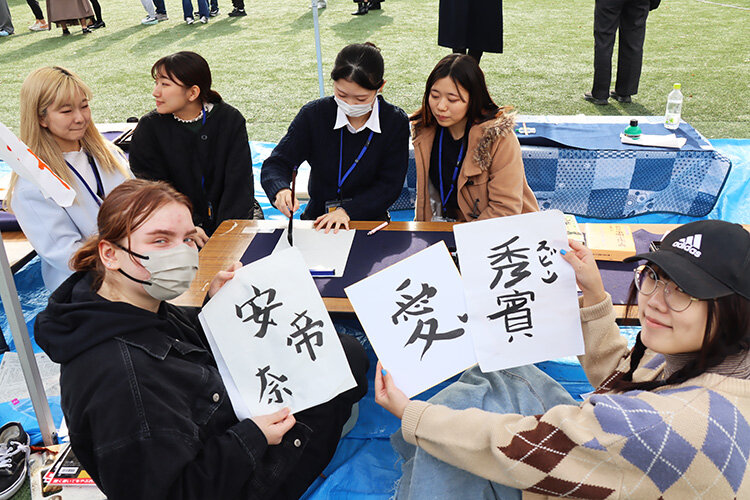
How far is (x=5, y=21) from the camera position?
9.60 meters

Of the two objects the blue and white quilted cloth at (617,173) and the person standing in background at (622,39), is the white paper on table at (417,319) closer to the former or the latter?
the blue and white quilted cloth at (617,173)

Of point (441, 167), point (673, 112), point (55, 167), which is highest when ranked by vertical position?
point (55, 167)

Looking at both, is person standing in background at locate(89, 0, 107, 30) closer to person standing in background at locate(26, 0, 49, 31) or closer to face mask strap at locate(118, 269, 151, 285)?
person standing in background at locate(26, 0, 49, 31)

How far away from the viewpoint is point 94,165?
2.83 meters

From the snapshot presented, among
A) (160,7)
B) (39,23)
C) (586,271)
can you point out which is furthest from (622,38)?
(39,23)

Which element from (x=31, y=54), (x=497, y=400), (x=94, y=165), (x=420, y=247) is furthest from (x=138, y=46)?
(x=497, y=400)

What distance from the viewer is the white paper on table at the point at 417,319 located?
1.67 meters

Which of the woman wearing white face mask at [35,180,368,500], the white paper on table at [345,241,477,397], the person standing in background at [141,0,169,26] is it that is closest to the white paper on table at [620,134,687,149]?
the white paper on table at [345,241,477,397]

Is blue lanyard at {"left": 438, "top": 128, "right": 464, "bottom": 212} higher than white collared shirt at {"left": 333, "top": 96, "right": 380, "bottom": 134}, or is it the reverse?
white collared shirt at {"left": 333, "top": 96, "right": 380, "bottom": 134}

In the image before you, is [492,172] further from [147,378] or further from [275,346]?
[147,378]

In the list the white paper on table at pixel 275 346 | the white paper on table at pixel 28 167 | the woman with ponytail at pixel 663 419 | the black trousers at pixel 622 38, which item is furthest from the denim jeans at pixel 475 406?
the black trousers at pixel 622 38

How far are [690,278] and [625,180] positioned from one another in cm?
284

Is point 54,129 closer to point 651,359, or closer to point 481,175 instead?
point 481,175

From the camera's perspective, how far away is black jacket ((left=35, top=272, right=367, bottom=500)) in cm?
140
